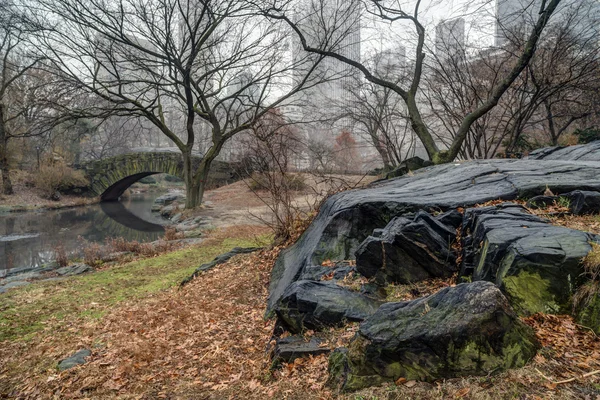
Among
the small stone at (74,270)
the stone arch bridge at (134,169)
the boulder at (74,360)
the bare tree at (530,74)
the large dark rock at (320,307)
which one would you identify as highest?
the bare tree at (530,74)

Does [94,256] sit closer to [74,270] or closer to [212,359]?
[74,270]

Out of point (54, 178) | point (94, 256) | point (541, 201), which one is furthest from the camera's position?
point (54, 178)

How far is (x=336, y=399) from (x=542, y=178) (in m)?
3.62

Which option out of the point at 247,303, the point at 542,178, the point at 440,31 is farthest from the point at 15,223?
the point at 542,178

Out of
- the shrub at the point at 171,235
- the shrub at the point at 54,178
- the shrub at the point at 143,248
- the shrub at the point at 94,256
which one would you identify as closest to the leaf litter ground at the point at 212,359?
the shrub at the point at 94,256

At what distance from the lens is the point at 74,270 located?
896 centimetres

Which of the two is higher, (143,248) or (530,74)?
(530,74)

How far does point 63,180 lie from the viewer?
24.2 meters

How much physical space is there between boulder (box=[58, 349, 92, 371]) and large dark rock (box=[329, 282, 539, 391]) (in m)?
2.98

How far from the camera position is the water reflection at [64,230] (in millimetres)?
12028

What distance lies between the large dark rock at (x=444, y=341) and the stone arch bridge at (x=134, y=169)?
70.8 feet

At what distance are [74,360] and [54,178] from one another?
23590mm

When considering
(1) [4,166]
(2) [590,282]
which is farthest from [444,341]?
(1) [4,166]

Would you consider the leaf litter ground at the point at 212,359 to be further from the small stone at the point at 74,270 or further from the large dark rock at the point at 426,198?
the small stone at the point at 74,270
